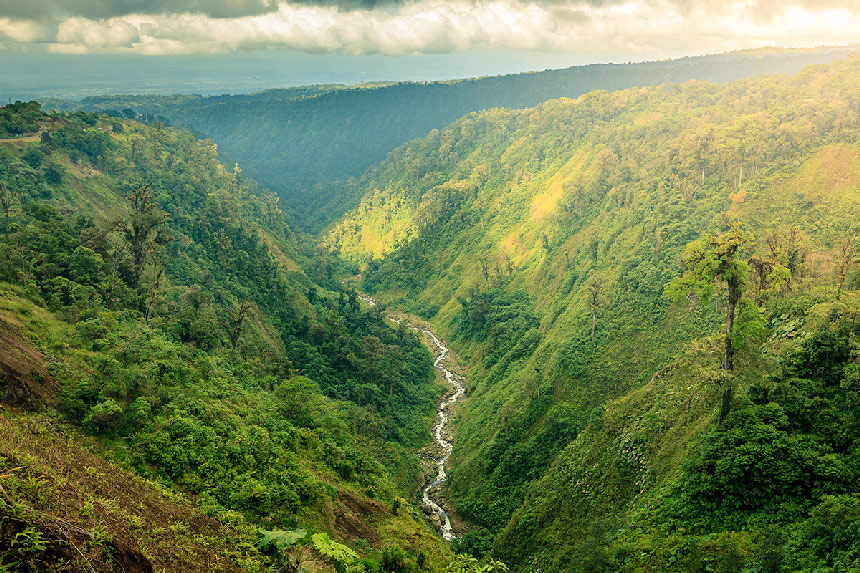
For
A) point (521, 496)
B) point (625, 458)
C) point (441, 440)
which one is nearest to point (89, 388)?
point (625, 458)

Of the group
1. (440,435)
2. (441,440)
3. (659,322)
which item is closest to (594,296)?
(659,322)

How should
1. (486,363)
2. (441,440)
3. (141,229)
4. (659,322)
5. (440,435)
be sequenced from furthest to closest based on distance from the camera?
1. (486,363)
2. (440,435)
3. (441,440)
4. (659,322)
5. (141,229)

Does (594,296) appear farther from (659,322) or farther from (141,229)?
(141,229)

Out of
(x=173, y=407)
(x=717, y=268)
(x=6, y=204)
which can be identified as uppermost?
(x=6, y=204)

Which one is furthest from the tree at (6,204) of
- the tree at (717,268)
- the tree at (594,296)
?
the tree at (594,296)

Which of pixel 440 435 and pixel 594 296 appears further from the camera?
pixel 440 435

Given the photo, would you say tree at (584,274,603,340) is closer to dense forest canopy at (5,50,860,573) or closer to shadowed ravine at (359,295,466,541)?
dense forest canopy at (5,50,860,573)
